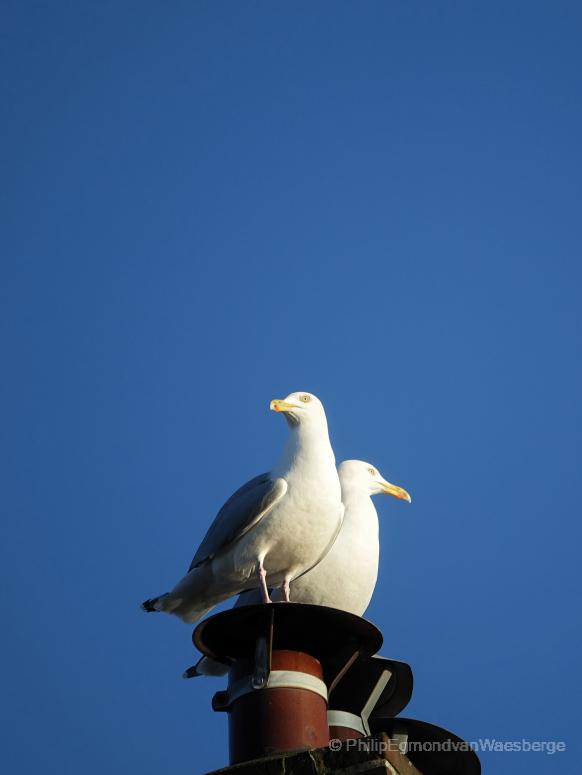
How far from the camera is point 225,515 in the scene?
11742 millimetres

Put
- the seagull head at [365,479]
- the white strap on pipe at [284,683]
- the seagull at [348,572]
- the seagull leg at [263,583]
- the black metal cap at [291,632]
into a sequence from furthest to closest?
the seagull head at [365,479]
the seagull at [348,572]
the seagull leg at [263,583]
the black metal cap at [291,632]
the white strap on pipe at [284,683]

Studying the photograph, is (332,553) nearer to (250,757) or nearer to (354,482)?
(354,482)

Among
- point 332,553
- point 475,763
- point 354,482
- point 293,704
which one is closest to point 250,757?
point 293,704

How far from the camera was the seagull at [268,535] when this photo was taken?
37.5 feet

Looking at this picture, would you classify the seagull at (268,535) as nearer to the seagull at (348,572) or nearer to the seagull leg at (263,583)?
the seagull leg at (263,583)

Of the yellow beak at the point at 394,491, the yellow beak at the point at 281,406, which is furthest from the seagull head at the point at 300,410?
the yellow beak at the point at 394,491

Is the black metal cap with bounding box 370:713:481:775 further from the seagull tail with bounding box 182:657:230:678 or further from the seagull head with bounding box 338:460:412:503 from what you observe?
the seagull head with bounding box 338:460:412:503

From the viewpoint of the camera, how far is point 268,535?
11.4 metres

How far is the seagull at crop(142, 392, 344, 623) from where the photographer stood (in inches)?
450

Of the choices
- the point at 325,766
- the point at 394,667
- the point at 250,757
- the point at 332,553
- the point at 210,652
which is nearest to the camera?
the point at 325,766

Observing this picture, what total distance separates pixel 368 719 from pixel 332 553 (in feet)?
9.02

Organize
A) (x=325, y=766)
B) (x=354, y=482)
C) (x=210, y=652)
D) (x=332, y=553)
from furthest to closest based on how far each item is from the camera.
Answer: (x=354, y=482) → (x=332, y=553) → (x=210, y=652) → (x=325, y=766)

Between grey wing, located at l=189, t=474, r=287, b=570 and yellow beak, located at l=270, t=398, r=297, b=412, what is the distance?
2.58ft

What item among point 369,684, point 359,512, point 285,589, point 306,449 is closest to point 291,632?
point 369,684
